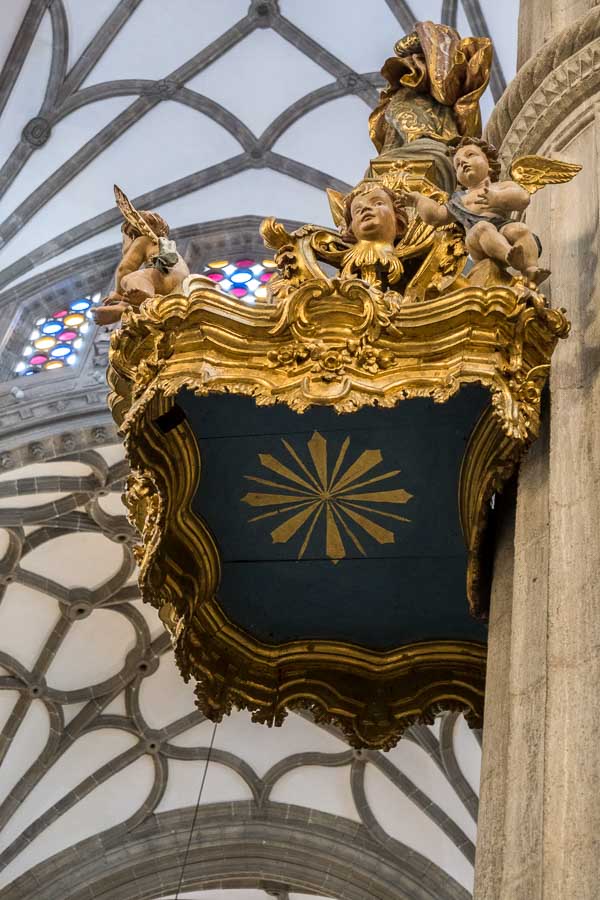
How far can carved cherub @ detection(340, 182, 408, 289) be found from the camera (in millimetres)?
5246

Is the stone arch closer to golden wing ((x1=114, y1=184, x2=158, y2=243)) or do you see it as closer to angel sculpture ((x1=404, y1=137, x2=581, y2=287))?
golden wing ((x1=114, y1=184, x2=158, y2=243))

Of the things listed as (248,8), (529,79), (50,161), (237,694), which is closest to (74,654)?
(50,161)

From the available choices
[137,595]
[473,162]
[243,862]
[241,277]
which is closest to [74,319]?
[241,277]

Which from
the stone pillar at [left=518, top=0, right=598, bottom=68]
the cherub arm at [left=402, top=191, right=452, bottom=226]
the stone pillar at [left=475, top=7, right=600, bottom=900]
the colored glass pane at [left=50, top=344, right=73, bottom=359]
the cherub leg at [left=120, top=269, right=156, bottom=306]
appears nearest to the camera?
the stone pillar at [left=475, top=7, right=600, bottom=900]

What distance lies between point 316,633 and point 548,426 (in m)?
1.78

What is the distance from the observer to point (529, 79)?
5.95m

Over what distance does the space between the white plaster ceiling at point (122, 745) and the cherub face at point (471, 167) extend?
31.0 ft

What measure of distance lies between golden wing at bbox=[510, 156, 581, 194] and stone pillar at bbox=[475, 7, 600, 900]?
219mm

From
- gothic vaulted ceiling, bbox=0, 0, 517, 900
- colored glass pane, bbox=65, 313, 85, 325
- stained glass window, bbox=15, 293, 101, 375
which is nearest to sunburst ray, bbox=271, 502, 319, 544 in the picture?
stained glass window, bbox=15, 293, 101, 375

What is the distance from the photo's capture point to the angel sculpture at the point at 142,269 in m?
5.12

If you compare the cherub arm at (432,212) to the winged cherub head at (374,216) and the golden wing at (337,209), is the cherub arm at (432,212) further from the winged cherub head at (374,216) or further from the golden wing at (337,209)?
the golden wing at (337,209)

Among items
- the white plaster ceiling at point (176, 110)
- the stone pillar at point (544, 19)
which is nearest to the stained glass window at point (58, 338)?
the white plaster ceiling at point (176, 110)

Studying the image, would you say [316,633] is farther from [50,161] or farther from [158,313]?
[50,161]

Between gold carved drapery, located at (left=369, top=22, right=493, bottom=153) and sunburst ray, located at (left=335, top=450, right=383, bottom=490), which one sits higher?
gold carved drapery, located at (left=369, top=22, right=493, bottom=153)
